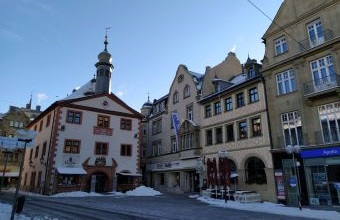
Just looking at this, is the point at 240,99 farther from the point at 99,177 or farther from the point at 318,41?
the point at 99,177

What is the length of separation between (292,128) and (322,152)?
3.31m

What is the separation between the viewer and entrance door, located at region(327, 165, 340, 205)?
1967 cm

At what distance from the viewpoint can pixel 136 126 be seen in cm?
4100

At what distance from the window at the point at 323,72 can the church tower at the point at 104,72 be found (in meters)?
27.4

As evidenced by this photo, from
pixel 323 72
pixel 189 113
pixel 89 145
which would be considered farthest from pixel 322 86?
pixel 89 145

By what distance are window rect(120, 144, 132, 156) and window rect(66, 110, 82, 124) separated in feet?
22.2

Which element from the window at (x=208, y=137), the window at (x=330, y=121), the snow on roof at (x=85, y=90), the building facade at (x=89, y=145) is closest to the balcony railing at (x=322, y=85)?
the window at (x=330, y=121)

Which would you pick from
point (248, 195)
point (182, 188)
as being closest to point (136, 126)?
point (182, 188)

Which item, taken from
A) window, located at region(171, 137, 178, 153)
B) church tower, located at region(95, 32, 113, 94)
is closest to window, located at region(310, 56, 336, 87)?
window, located at region(171, 137, 178, 153)

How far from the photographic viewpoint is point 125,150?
38719 millimetres

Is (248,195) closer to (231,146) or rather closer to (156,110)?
(231,146)

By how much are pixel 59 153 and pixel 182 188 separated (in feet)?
52.1

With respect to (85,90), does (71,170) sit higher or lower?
lower

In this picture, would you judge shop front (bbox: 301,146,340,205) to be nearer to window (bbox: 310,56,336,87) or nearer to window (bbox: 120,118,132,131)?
window (bbox: 310,56,336,87)
